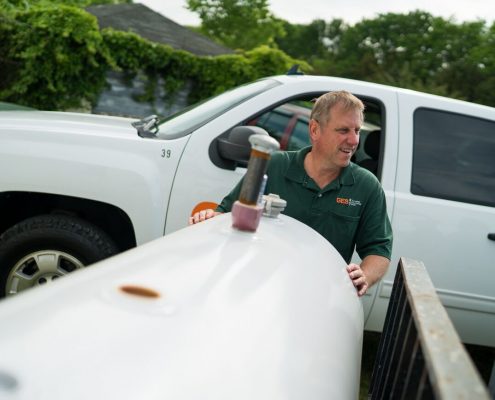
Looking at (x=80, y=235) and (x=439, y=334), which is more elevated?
(x=439, y=334)

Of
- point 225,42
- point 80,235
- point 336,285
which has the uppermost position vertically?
point 225,42

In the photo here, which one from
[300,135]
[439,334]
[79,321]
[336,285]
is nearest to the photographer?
[79,321]

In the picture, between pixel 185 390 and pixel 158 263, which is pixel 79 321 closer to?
pixel 185 390

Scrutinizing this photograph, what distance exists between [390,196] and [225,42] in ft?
101

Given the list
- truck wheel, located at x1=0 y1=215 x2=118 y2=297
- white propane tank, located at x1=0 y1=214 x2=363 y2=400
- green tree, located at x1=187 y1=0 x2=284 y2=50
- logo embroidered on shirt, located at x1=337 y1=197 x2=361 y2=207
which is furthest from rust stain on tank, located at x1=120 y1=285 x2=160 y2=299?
green tree, located at x1=187 y1=0 x2=284 y2=50

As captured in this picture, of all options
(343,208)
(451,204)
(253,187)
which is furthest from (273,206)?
(451,204)

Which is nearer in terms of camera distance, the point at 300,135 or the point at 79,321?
the point at 79,321

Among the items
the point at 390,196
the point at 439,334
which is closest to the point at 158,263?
the point at 439,334

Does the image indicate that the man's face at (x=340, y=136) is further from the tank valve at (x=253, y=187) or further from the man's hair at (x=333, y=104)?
the tank valve at (x=253, y=187)

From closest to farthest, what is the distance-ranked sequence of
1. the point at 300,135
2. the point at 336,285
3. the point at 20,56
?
the point at 336,285
the point at 300,135
the point at 20,56

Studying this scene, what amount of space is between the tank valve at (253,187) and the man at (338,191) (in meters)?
1.03

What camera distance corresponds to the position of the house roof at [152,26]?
19.7 m

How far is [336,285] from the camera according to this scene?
1622 mm

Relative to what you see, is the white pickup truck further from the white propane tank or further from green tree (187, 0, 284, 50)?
green tree (187, 0, 284, 50)
